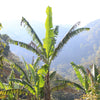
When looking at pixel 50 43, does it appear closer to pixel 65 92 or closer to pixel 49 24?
pixel 49 24

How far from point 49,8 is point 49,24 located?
37.3 inches

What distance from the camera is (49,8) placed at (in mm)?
9812

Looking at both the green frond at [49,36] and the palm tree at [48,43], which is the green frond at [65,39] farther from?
the green frond at [49,36]

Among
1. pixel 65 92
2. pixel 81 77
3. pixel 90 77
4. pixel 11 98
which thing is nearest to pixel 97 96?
pixel 90 77

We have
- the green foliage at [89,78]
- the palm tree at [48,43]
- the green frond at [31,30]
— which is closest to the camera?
the palm tree at [48,43]

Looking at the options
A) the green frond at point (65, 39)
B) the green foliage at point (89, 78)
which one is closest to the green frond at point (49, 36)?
the green frond at point (65, 39)

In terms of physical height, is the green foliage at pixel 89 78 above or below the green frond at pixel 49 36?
below

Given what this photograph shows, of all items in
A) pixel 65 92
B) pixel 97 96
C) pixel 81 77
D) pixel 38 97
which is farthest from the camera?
pixel 65 92

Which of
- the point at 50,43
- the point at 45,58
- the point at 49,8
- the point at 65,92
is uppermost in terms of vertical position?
the point at 49,8

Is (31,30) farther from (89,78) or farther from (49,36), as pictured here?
(89,78)

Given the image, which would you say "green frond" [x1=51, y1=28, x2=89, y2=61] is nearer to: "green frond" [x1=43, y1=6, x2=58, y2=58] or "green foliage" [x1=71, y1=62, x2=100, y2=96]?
"green frond" [x1=43, y1=6, x2=58, y2=58]

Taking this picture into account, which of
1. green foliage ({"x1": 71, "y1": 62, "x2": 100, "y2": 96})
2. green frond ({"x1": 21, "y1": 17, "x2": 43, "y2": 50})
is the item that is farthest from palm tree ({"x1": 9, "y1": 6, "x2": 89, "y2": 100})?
green foliage ({"x1": 71, "y1": 62, "x2": 100, "y2": 96})

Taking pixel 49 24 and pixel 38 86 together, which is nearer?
pixel 49 24

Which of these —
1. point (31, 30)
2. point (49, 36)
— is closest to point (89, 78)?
point (49, 36)
